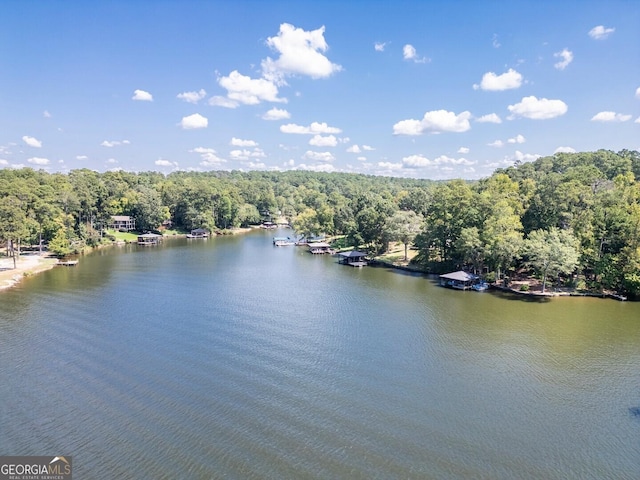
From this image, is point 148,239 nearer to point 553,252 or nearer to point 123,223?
point 123,223

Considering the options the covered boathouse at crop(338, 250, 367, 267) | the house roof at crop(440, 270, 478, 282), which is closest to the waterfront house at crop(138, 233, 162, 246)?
the covered boathouse at crop(338, 250, 367, 267)

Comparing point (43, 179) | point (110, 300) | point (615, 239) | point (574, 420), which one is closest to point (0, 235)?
point (110, 300)

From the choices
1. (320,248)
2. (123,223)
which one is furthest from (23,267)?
(320,248)

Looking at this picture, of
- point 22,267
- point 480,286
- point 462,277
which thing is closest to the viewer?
point 480,286

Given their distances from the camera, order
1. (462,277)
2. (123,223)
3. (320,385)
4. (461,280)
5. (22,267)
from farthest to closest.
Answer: (123,223) → (22,267) → (461,280) → (462,277) → (320,385)

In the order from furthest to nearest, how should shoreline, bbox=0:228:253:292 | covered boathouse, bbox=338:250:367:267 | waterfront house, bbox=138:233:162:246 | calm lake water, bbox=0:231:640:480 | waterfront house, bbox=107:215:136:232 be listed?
1. waterfront house, bbox=107:215:136:232
2. waterfront house, bbox=138:233:162:246
3. covered boathouse, bbox=338:250:367:267
4. shoreline, bbox=0:228:253:292
5. calm lake water, bbox=0:231:640:480

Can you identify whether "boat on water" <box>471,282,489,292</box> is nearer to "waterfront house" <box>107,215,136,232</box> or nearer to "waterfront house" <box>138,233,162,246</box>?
"waterfront house" <box>138,233,162,246</box>

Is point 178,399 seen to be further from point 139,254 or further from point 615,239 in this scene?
point 139,254
